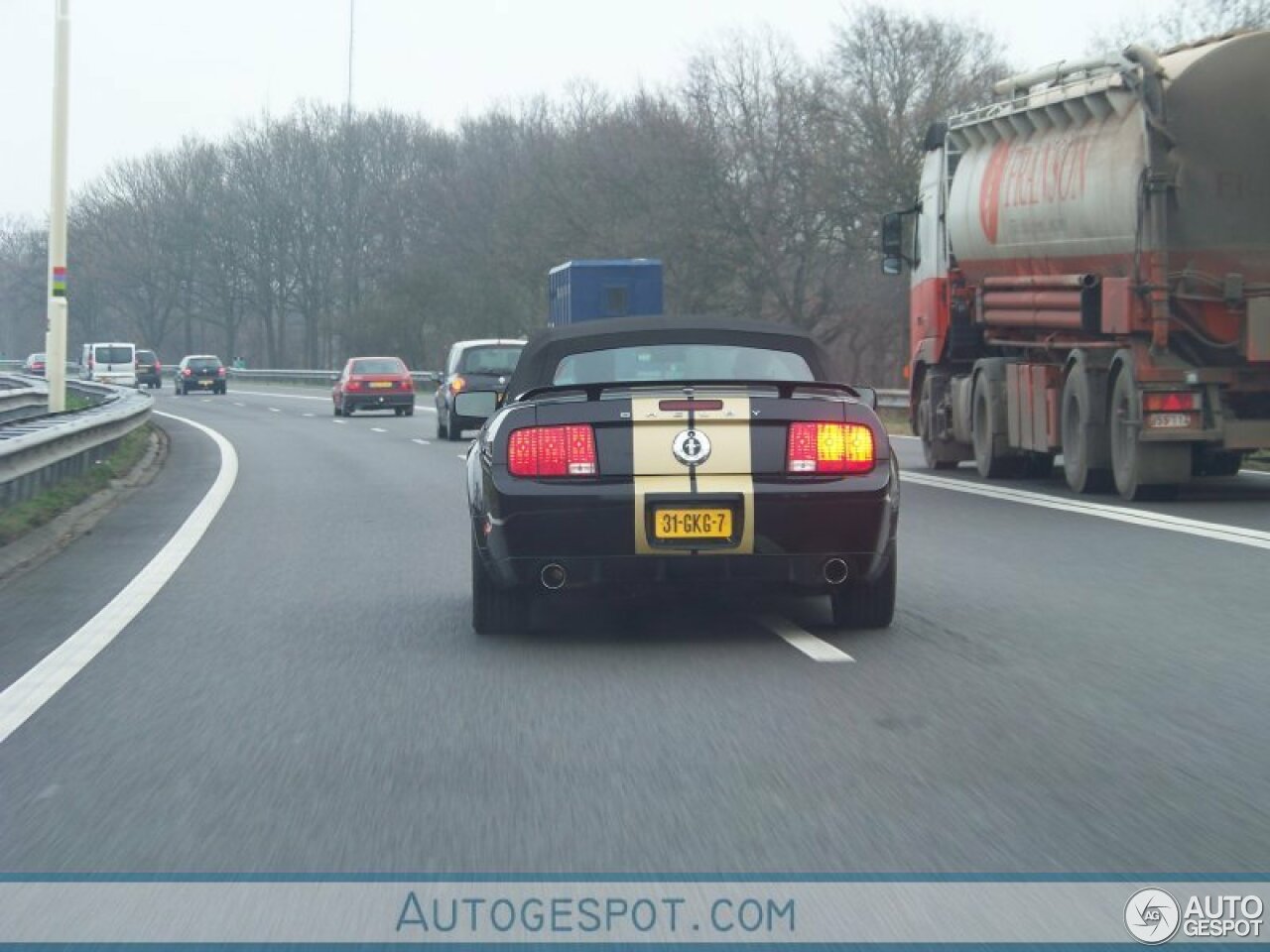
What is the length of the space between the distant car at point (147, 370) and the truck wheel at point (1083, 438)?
7251cm

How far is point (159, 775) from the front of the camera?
643 centimetres

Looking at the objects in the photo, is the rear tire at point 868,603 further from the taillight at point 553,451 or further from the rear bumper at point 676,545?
the taillight at point 553,451

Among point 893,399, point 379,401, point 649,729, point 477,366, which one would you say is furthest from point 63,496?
point 379,401

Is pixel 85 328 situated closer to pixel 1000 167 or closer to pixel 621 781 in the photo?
pixel 1000 167

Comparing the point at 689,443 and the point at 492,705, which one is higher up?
the point at 689,443

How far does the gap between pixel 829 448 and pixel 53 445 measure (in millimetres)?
10563

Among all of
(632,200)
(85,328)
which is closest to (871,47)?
(632,200)

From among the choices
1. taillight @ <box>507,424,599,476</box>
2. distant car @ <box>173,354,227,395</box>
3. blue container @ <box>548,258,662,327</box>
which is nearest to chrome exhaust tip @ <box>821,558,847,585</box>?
taillight @ <box>507,424,599,476</box>

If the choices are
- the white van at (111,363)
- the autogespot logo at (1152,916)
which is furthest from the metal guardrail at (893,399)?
the white van at (111,363)

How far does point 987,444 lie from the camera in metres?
21.7

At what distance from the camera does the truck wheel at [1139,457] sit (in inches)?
695

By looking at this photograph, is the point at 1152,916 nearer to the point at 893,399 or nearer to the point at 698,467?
the point at 698,467

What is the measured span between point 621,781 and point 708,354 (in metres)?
4.35

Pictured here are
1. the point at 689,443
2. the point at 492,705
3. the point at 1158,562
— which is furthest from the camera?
the point at 1158,562
